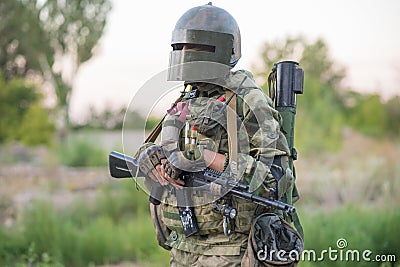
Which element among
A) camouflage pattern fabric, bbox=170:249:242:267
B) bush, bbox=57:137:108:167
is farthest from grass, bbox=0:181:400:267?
bush, bbox=57:137:108:167

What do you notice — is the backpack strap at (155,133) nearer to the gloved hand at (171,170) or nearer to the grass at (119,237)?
the gloved hand at (171,170)

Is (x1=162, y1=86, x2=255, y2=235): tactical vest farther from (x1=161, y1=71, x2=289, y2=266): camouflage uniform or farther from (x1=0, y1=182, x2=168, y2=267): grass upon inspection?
(x1=0, y1=182, x2=168, y2=267): grass

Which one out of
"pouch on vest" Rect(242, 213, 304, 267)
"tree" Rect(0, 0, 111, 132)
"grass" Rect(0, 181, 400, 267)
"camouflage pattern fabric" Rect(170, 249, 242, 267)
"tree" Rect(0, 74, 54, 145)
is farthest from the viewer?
"tree" Rect(0, 0, 111, 132)

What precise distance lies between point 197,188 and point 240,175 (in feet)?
0.70

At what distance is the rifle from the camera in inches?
95.9

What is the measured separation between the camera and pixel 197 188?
2594 millimetres

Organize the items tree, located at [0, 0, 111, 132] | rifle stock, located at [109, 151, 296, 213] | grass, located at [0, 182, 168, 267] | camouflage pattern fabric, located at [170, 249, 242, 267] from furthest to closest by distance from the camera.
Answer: tree, located at [0, 0, 111, 132] < grass, located at [0, 182, 168, 267] < camouflage pattern fabric, located at [170, 249, 242, 267] < rifle stock, located at [109, 151, 296, 213]

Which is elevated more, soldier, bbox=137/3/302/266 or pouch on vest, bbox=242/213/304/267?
soldier, bbox=137/3/302/266

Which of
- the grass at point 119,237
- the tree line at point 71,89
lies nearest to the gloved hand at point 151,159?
the grass at point 119,237

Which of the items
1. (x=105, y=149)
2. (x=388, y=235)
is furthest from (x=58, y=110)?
(x=388, y=235)

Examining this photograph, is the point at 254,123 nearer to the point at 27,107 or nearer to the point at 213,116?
the point at 213,116

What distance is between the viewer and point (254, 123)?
2.60m

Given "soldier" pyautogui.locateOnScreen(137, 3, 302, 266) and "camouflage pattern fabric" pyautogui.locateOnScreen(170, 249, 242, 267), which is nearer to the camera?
"soldier" pyautogui.locateOnScreen(137, 3, 302, 266)

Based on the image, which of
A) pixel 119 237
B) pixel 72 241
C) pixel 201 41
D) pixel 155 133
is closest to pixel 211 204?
pixel 155 133
